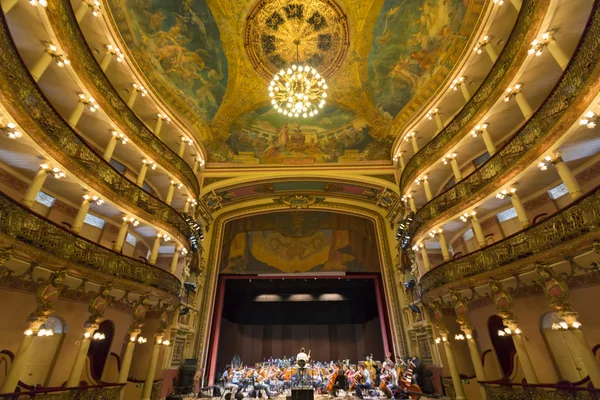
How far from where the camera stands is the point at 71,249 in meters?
8.28

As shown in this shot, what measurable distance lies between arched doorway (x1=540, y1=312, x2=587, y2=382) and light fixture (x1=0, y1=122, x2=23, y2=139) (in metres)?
16.0

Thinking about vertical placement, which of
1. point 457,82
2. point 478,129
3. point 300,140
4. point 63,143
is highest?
point 300,140

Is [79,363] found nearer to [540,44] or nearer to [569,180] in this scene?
[569,180]

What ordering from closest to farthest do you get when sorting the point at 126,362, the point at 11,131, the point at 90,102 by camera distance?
the point at 11,131 < the point at 126,362 < the point at 90,102

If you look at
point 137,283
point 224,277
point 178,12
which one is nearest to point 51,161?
point 137,283

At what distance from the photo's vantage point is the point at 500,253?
887cm

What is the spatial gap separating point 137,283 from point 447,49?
1651 cm

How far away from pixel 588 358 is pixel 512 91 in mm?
8235

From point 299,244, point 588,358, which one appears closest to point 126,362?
point 299,244

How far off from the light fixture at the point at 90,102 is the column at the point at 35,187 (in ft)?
10.6

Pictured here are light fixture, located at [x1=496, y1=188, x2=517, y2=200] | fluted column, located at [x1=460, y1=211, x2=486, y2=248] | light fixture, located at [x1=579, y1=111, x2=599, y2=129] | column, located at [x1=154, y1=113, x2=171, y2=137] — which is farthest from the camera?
column, located at [x1=154, y1=113, x2=171, y2=137]

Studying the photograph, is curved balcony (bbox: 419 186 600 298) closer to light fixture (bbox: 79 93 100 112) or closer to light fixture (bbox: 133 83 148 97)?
light fixture (bbox: 79 93 100 112)

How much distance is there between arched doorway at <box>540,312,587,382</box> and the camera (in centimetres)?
863

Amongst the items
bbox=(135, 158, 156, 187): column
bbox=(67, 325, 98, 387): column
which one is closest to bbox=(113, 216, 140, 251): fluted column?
bbox=(135, 158, 156, 187): column
